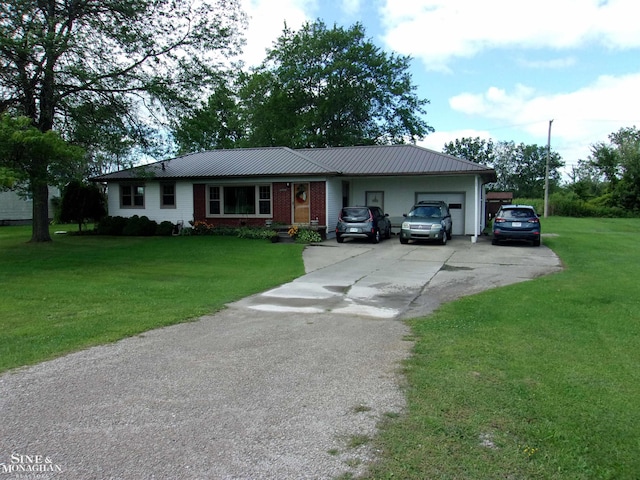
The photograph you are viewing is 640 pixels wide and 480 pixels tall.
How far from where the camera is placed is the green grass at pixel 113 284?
6.47 meters

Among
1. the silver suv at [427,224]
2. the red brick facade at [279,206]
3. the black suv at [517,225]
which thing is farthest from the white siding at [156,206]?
the black suv at [517,225]

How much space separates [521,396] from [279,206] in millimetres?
19344

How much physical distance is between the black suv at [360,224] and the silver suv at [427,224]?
1195 millimetres

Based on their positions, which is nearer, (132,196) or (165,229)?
(165,229)

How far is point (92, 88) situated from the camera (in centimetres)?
1769

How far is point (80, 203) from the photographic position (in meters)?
24.1

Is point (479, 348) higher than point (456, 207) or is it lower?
lower

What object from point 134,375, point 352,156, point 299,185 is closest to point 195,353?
point 134,375

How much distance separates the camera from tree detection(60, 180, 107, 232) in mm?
23938

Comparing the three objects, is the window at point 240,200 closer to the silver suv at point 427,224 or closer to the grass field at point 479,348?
the silver suv at point 427,224

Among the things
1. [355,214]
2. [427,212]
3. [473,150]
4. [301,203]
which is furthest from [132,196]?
[473,150]

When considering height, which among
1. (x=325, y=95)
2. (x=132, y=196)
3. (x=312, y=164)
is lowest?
(x=132, y=196)

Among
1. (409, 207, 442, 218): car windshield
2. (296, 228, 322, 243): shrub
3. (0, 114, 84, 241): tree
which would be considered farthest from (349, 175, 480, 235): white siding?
(0, 114, 84, 241): tree

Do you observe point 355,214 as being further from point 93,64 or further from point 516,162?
point 516,162
